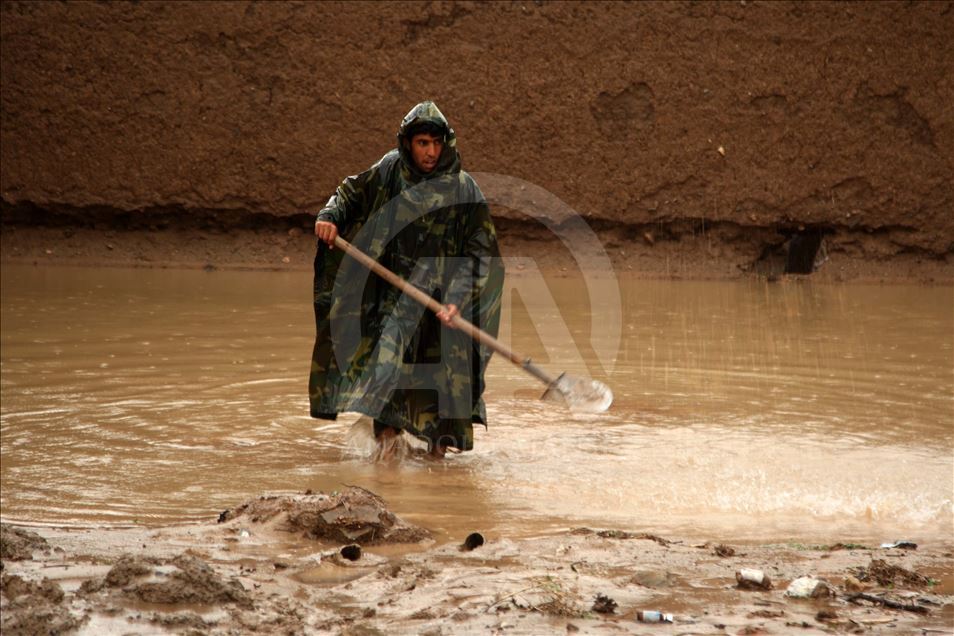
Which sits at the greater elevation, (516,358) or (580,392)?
(516,358)

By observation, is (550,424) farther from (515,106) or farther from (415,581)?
(515,106)

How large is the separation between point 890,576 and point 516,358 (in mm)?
1995

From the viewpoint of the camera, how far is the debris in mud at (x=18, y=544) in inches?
127

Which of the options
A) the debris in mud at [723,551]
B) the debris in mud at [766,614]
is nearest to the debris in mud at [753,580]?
the debris in mud at [766,614]

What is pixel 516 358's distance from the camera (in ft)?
16.8

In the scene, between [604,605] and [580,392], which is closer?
[604,605]

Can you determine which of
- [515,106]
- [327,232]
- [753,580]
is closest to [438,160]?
[327,232]

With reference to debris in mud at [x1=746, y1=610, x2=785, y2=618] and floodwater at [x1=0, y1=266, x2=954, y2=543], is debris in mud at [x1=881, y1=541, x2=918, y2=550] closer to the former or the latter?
floodwater at [x1=0, y1=266, x2=954, y2=543]

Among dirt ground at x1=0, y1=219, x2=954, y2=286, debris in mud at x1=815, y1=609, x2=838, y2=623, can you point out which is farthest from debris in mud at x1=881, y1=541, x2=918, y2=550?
dirt ground at x1=0, y1=219, x2=954, y2=286

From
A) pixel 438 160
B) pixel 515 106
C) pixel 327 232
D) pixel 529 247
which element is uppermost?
pixel 515 106

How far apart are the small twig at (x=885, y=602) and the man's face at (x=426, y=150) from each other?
2750 mm

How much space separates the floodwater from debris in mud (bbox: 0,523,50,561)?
789 millimetres

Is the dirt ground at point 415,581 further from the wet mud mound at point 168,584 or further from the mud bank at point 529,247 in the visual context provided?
the mud bank at point 529,247

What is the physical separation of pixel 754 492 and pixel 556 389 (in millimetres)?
974
